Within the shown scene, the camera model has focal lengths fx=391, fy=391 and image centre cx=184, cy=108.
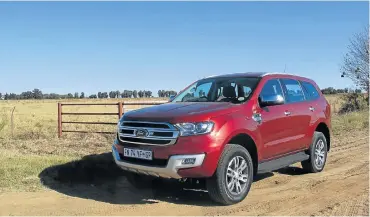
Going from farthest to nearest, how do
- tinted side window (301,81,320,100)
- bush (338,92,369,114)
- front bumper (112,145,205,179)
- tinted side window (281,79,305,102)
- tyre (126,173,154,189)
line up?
bush (338,92,369,114) → tinted side window (301,81,320,100) → tinted side window (281,79,305,102) → tyre (126,173,154,189) → front bumper (112,145,205,179)

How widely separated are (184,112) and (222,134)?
0.61 metres

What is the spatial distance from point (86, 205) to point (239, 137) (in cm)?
237

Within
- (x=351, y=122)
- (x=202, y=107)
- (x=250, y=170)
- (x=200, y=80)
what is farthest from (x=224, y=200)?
(x=351, y=122)

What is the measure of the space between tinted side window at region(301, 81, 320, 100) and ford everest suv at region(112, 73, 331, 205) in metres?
0.44

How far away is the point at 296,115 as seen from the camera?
6902mm

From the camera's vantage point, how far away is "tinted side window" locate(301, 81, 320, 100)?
772 centimetres

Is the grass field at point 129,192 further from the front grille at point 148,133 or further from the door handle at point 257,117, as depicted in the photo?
the door handle at point 257,117

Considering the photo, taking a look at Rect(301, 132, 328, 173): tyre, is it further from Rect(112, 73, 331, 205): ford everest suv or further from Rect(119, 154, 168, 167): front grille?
Rect(119, 154, 168, 167): front grille

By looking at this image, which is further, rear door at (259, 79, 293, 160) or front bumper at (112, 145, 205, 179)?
rear door at (259, 79, 293, 160)

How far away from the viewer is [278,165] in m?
6.28

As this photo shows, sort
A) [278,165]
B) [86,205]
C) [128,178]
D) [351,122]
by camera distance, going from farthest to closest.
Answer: [351,122]
[128,178]
[278,165]
[86,205]

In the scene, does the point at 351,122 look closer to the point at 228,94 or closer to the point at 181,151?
the point at 228,94

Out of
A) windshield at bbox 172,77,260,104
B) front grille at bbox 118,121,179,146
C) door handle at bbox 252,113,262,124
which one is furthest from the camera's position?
windshield at bbox 172,77,260,104

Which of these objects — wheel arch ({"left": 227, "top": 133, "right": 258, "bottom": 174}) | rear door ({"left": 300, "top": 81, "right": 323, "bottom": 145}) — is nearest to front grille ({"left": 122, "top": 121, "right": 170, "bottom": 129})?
wheel arch ({"left": 227, "top": 133, "right": 258, "bottom": 174})
